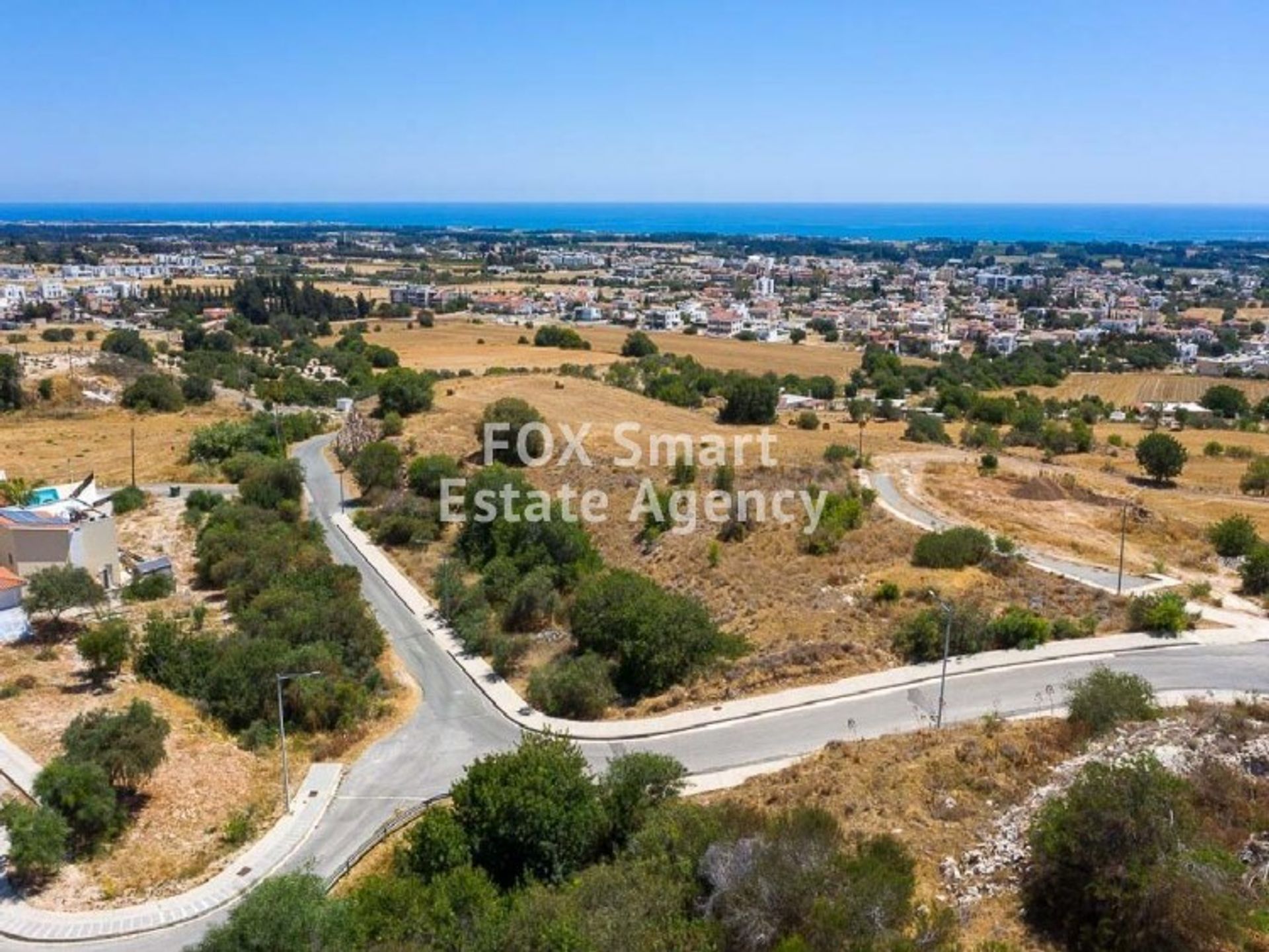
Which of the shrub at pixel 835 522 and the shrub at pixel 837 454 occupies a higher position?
the shrub at pixel 837 454

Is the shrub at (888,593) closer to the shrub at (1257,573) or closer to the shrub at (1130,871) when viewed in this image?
the shrub at (1257,573)

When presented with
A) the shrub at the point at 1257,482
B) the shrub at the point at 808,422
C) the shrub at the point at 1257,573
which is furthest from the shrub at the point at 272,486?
the shrub at the point at 1257,482

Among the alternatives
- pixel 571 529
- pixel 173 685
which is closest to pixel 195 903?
pixel 173 685

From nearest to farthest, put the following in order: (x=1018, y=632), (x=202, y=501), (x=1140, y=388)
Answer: (x=1018, y=632), (x=202, y=501), (x=1140, y=388)

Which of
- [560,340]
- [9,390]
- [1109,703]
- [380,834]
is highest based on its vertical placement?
[560,340]

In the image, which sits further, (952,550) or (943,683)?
(952,550)

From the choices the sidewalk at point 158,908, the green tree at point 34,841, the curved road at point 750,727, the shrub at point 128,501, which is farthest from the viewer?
the shrub at point 128,501

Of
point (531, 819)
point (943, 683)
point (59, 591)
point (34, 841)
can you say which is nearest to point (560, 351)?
point (59, 591)

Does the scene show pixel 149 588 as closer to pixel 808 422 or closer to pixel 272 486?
pixel 272 486
